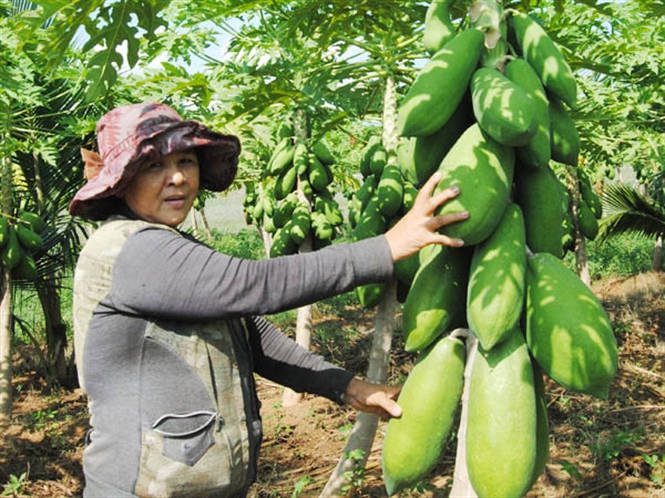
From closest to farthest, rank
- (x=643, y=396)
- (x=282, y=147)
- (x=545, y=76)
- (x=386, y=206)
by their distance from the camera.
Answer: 1. (x=545, y=76)
2. (x=386, y=206)
3. (x=282, y=147)
4. (x=643, y=396)

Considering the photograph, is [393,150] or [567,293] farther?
[393,150]

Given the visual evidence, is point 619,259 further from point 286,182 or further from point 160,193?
point 160,193

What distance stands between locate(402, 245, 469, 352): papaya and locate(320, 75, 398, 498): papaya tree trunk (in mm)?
1380

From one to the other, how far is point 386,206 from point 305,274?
1568 millimetres

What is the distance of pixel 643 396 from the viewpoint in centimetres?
517

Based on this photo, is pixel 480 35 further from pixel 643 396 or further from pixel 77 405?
pixel 77 405

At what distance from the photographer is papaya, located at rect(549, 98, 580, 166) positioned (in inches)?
57.6

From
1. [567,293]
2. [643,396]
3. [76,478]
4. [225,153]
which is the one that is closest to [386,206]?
[225,153]

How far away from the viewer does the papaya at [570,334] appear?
1228mm

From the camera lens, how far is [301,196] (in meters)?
4.81

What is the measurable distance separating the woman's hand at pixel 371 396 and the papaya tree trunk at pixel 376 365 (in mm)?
989

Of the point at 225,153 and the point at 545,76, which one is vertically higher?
the point at 545,76

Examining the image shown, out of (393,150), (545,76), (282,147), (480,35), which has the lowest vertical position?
(282,147)

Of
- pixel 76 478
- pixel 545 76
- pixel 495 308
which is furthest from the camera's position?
pixel 76 478
